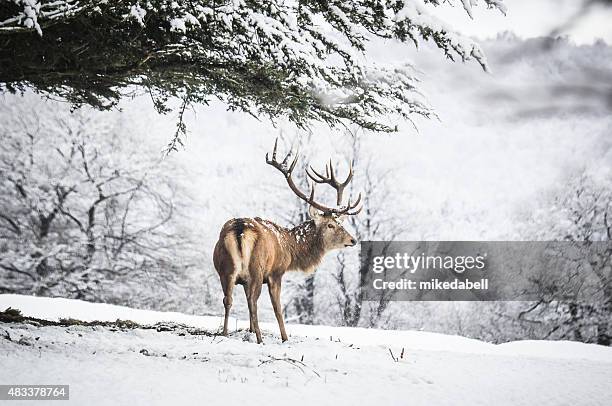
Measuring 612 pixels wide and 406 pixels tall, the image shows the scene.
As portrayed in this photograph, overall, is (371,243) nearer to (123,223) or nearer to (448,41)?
(123,223)

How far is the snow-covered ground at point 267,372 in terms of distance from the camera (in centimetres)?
360

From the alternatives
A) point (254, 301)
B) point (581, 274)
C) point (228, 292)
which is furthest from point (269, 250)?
point (581, 274)

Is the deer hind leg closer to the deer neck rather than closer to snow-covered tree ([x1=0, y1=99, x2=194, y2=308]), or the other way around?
the deer neck

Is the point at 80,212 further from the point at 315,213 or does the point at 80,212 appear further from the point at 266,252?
the point at 266,252

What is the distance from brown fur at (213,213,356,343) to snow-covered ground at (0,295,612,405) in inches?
21.7

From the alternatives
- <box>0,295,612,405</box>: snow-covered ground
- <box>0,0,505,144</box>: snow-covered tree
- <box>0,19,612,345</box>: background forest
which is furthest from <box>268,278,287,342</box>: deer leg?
<box>0,19,612,345</box>: background forest

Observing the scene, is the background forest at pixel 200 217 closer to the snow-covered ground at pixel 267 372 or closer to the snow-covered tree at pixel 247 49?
the snow-covered tree at pixel 247 49

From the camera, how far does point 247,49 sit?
5.22 m

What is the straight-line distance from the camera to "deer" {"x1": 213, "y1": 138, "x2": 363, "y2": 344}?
19.8ft

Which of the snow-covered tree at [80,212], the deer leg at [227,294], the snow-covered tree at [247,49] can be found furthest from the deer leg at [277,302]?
the snow-covered tree at [80,212]

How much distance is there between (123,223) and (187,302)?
14.9ft

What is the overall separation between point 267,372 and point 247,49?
2918 mm

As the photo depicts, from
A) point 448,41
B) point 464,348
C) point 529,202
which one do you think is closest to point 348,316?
point 529,202

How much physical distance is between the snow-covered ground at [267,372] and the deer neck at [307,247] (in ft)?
3.93
